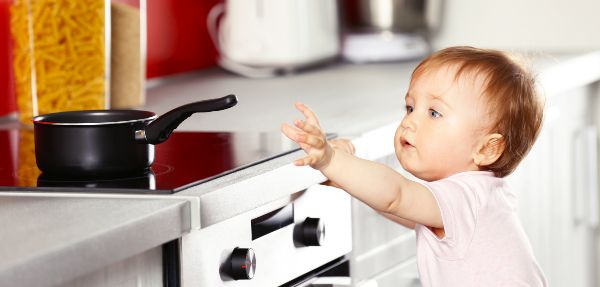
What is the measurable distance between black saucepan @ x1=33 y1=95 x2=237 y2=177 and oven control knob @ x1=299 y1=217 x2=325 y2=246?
0.26 metres

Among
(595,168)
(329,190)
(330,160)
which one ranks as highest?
(330,160)

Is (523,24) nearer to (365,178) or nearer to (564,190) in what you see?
(564,190)

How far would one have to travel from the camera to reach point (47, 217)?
109 centimetres

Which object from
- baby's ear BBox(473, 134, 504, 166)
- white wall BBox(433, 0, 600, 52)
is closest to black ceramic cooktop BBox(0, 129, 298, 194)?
baby's ear BBox(473, 134, 504, 166)

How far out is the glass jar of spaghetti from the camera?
1844 millimetres

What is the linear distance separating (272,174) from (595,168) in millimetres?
1505

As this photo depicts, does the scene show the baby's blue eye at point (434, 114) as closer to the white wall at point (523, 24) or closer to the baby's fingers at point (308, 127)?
the baby's fingers at point (308, 127)

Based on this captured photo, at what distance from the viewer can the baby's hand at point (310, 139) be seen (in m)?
1.16

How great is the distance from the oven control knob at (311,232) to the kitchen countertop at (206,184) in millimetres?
63

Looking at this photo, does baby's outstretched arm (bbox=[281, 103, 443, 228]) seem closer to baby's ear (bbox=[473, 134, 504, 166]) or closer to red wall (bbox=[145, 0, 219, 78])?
baby's ear (bbox=[473, 134, 504, 166])

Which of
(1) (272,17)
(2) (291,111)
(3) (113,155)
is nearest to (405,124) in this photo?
(3) (113,155)

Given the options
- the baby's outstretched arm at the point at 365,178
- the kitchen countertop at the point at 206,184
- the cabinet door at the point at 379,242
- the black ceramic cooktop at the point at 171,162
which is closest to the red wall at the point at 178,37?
the kitchen countertop at the point at 206,184

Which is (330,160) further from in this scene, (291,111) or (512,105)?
(291,111)

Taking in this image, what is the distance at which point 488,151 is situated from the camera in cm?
140
